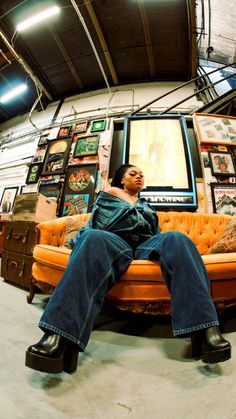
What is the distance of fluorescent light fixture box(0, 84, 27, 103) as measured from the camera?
5430 mm

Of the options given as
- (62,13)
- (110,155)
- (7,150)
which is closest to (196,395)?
(110,155)

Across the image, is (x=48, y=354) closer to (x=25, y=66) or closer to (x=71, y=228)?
(x=71, y=228)

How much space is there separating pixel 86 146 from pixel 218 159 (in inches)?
95.6

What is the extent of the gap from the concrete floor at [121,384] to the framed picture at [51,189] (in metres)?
2.76

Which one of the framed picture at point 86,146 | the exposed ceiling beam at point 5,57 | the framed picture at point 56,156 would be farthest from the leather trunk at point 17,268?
the exposed ceiling beam at point 5,57

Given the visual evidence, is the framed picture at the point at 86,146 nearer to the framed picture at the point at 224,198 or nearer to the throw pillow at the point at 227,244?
the framed picture at the point at 224,198

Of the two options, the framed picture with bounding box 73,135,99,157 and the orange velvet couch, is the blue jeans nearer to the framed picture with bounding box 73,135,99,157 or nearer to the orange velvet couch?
the orange velvet couch

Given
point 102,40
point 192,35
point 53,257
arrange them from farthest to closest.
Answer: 1. point 102,40
2. point 192,35
3. point 53,257

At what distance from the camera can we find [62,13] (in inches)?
160

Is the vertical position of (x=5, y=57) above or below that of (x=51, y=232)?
above

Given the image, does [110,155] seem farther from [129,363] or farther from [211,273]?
[129,363]

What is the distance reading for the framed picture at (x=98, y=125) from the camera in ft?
13.6

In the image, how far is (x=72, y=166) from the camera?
3746mm

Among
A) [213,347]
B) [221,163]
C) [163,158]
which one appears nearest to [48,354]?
[213,347]
